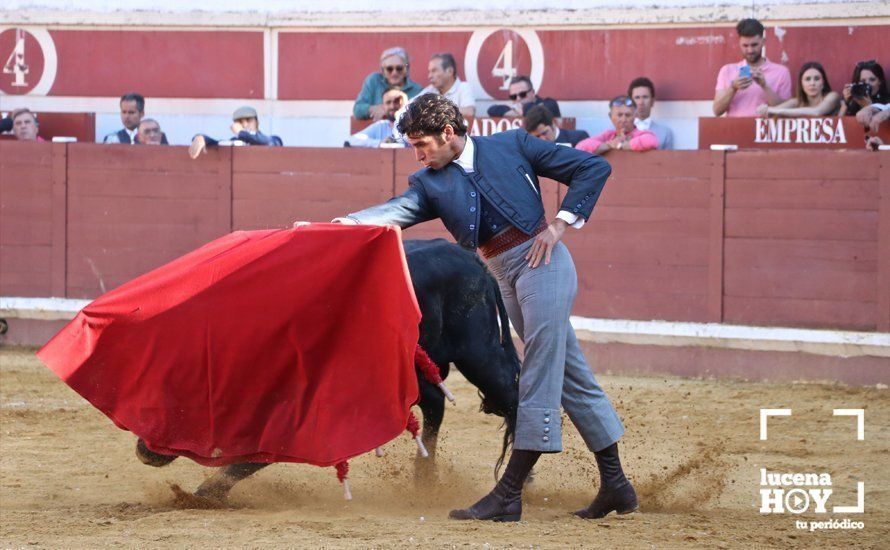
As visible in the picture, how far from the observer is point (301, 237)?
3.89m

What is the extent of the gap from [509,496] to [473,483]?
769 millimetres

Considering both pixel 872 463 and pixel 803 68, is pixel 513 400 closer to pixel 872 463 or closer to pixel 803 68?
pixel 872 463

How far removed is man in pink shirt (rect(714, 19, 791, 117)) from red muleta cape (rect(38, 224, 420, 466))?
13.9ft

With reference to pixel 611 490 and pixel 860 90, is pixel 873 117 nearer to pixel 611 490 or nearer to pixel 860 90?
pixel 860 90

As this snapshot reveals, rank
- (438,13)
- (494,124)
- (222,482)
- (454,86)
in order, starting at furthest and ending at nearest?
(438,13) < (454,86) < (494,124) < (222,482)

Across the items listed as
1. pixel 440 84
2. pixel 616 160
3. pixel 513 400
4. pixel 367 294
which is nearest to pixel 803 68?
pixel 616 160

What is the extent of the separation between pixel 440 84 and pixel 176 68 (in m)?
2.60

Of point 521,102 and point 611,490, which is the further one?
point 521,102

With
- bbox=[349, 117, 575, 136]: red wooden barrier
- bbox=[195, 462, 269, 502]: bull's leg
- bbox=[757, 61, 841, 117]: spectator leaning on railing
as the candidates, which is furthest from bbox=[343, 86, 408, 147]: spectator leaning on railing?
bbox=[195, 462, 269, 502]: bull's leg

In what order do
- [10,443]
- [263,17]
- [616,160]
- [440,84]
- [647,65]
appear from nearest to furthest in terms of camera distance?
[10,443] < [616,160] < [440,84] < [647,65] < [263,17]

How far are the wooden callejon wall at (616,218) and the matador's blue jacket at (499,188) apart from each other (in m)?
3.32

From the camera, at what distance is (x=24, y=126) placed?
8.52 meters

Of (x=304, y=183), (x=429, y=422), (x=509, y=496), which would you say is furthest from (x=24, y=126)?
(x=509, y=496)

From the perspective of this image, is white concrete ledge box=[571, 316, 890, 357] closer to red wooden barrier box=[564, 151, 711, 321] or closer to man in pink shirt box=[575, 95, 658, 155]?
red wooden barrier box=[564, 151, 711, 321]
